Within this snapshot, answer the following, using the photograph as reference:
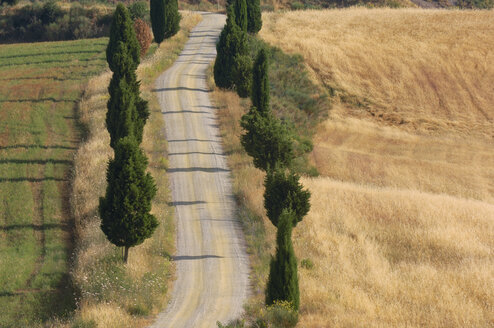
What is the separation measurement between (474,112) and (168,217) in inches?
1638

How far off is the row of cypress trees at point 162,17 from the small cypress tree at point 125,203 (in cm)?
4252

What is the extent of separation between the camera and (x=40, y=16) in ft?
260

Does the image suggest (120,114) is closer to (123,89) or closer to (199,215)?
(123,89)

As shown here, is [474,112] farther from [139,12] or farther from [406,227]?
[139,12]

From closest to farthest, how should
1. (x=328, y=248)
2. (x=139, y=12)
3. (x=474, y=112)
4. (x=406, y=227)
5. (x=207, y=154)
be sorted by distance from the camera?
(x=328, y=248)
(x=406, y=227)
(x=207, y=154)
(x=474, y=112)
(x=139, y=12)

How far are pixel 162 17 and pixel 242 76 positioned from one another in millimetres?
18590

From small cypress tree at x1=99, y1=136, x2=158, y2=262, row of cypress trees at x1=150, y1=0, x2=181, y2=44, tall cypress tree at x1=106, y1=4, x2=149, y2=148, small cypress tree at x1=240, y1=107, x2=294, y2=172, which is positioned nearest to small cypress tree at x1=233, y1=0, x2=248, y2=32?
row of cypress trees at x1=150, y1=0, x2=181, y2=44

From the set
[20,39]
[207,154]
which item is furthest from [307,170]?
[20,39]

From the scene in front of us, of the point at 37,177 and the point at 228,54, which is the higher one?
the point at 228,54

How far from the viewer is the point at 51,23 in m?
77.9

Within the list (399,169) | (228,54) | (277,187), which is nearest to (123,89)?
(277,187)

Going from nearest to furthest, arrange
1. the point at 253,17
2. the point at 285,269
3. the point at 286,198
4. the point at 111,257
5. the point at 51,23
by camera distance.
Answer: the point at 285,269, the point at 111,257, the point at 286,198, the point at 253,17, the point at 51,23

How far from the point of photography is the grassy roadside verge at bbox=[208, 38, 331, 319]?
85.0ft

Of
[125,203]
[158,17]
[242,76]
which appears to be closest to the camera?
[125,203]
